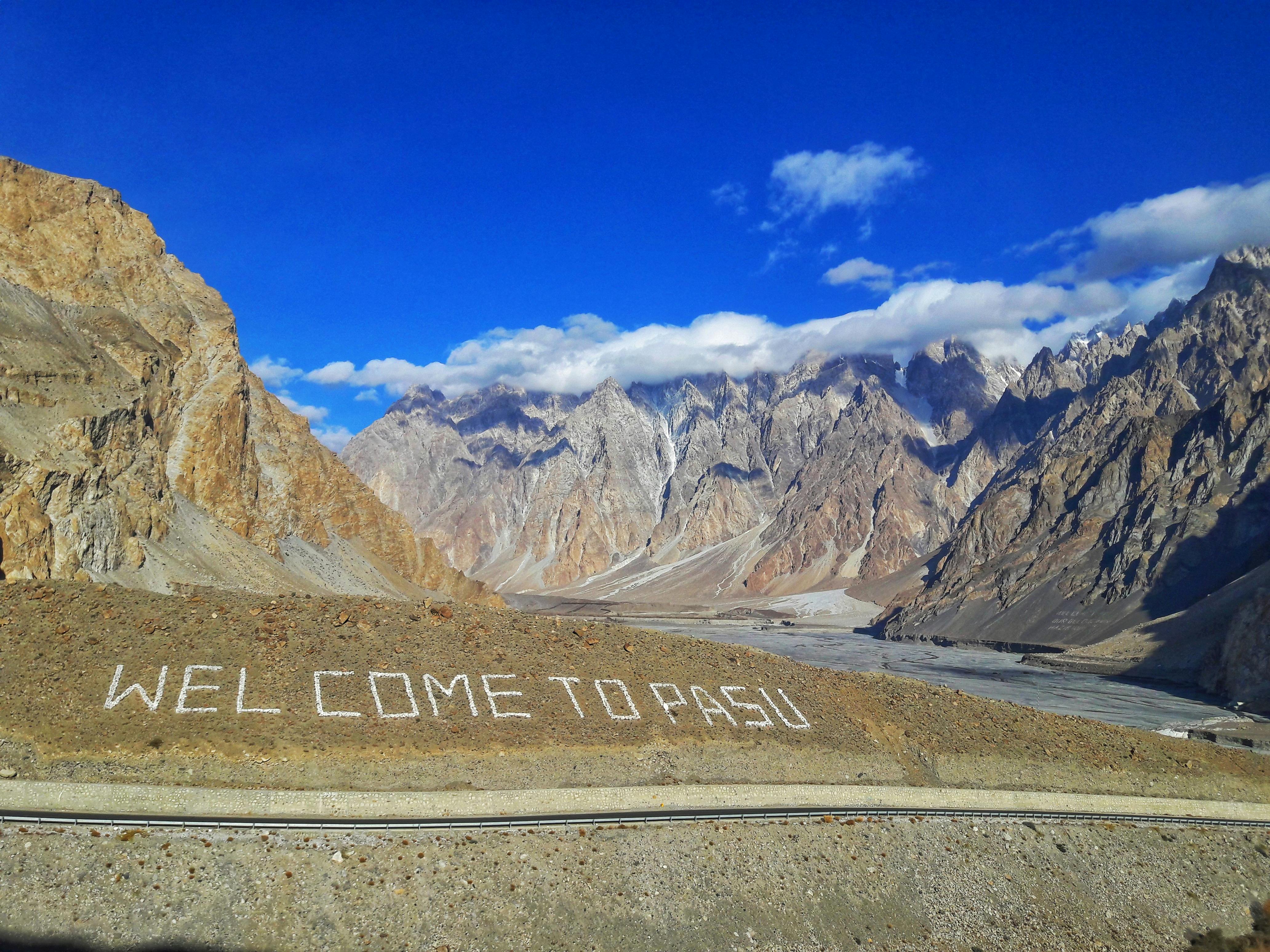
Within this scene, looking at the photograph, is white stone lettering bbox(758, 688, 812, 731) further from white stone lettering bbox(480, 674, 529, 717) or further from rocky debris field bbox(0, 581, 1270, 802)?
white stone lettering bbox(480, 674, 529, 717)

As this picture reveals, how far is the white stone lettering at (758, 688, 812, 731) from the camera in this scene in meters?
35.8

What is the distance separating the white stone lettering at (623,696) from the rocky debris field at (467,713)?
0.30 ft

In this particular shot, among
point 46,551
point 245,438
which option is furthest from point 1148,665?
point 46,551

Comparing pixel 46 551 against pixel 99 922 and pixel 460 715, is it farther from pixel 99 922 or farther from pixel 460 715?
pixel 99 922

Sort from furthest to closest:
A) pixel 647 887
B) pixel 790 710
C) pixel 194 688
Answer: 1. pixel 790 710
2. pixel 194 688
3. pixel 647 887

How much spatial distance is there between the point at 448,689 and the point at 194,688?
8.49 metres

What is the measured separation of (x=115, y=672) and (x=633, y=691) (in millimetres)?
18316

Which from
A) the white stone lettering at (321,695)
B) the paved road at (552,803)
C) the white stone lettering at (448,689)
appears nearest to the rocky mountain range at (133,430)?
the white stone lettering at (321,695)

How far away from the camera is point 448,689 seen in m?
32.8

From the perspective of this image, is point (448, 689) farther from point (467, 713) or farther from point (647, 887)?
point (647, 887)

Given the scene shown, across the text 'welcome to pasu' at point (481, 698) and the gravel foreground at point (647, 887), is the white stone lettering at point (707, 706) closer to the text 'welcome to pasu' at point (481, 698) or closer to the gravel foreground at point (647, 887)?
the text 'welcome to pasu' at point (481, 698)

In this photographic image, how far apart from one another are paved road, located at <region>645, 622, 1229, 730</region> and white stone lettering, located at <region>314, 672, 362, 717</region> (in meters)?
48.4

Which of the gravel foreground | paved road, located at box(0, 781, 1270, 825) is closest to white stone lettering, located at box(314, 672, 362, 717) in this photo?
paved road, located at box(0, 781, 1270, 825)

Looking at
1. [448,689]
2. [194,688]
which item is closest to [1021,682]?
[448,689]
